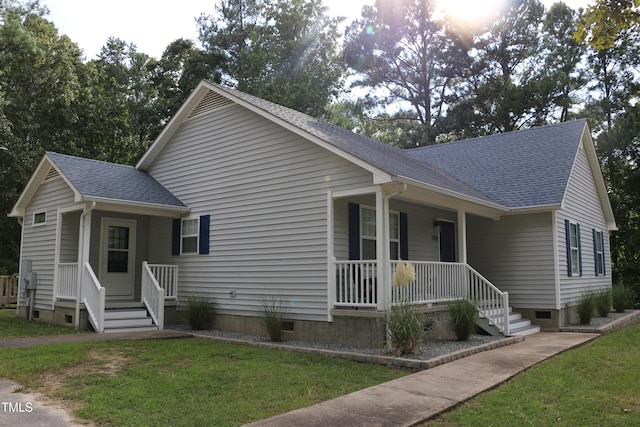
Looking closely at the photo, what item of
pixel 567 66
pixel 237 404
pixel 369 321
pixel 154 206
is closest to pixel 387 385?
pixel 237 404

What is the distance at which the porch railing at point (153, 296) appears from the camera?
1151 centimetres

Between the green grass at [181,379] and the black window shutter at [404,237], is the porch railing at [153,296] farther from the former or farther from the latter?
the black window shutter at [404,237]

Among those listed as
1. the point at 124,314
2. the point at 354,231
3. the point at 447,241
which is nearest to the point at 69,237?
the point at 124,314

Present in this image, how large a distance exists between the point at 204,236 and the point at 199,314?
6.29 ft

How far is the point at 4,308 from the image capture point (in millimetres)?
18594

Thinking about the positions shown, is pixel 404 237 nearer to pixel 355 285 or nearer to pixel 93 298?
pixel 355 285

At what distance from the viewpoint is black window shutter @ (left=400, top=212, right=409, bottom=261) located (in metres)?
11.5

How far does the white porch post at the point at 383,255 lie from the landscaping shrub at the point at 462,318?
1.78 metres

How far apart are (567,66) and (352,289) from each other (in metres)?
23.0

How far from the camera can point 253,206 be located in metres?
11.3

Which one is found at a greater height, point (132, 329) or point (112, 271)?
point (112, 271)

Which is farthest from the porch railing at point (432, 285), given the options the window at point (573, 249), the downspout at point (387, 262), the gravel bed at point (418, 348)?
the window at point (573, 249)

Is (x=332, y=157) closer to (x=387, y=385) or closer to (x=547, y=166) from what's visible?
(x=387, y=385)

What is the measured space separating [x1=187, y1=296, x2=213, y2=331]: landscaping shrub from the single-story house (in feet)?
0.84
